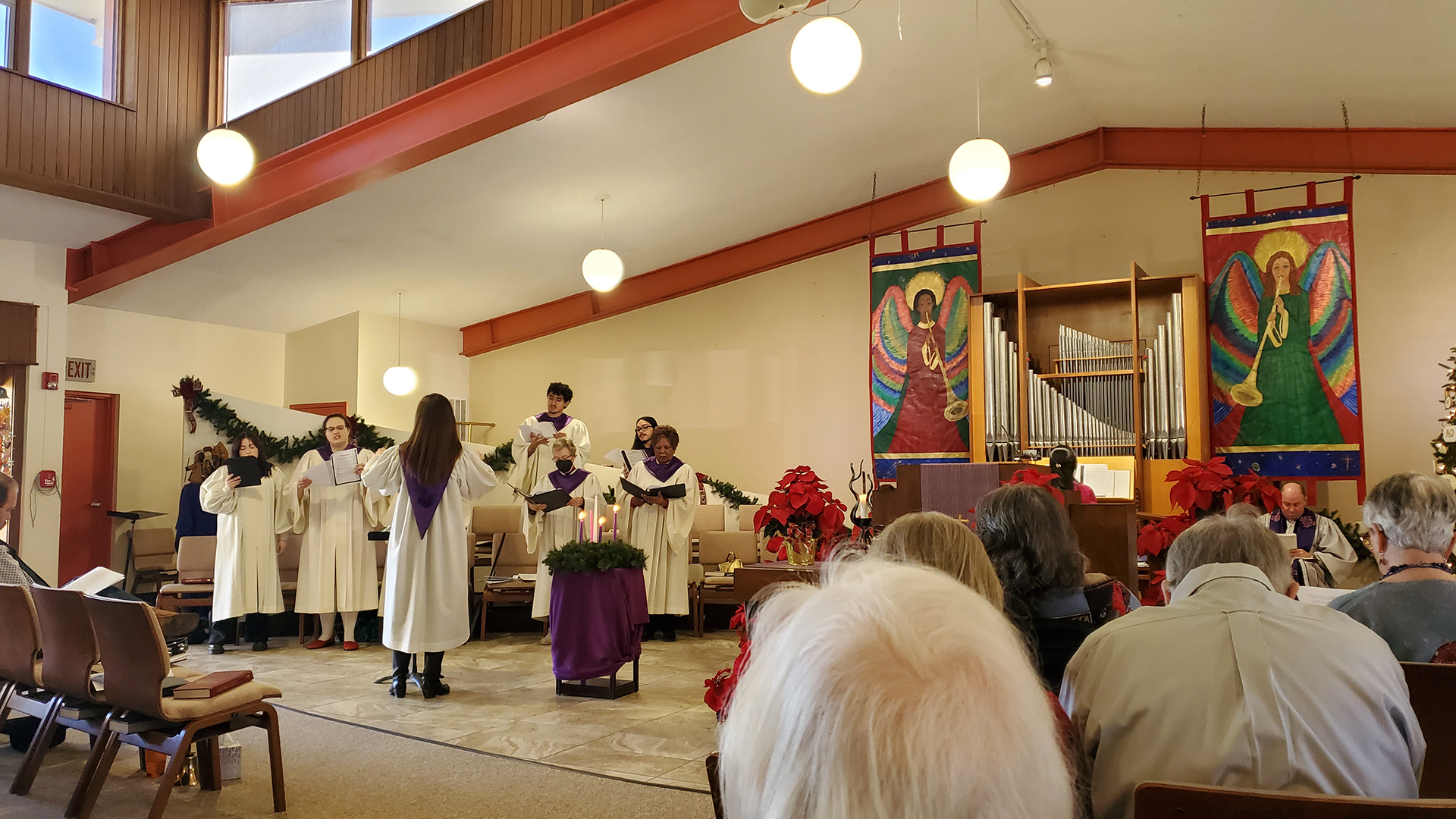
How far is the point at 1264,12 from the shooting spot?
5773 mm

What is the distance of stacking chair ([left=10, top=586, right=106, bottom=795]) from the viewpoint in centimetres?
352

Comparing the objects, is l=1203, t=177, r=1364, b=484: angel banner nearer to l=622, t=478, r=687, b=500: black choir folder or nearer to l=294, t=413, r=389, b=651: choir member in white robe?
l=622, t=478, r=687, b=500: black choir folder

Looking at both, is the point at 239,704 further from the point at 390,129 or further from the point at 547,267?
the point at 547,267

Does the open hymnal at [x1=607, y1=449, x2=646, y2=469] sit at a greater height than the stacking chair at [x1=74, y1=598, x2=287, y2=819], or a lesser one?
greater

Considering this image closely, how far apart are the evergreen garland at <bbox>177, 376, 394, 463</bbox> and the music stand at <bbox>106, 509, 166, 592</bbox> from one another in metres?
1.31

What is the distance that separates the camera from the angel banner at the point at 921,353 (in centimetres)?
815

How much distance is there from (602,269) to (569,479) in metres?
1.60

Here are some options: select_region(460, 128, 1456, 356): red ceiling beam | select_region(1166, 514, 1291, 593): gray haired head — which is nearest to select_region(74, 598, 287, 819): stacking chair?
select_region(1166, 514, 1291, 593): gray haired head

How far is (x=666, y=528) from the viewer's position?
7664 millimetres

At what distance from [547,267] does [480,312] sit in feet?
4.69

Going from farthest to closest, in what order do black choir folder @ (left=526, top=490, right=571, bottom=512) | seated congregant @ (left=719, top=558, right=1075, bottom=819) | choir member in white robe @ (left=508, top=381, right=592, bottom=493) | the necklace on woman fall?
choir member in white robe @ (left=508, top=381, right=592, bottom=493), black choir folder @ (left=526, top=490, right=571, bottom=512), the necklace on woman, seated congregant @ (left=719, top=558, right=1075, bottom=819)

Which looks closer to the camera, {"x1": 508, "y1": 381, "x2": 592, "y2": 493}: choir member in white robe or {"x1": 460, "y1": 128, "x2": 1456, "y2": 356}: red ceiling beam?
{"x1": 460, "y1": 128, "x2": 1456, "y2": 356}: red ceiling beam

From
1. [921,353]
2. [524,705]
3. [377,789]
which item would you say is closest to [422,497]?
[524,705]

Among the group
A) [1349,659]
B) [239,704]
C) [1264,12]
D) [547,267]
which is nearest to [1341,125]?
[1264,12]
